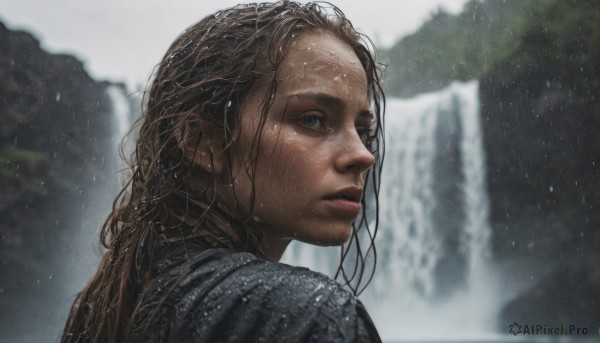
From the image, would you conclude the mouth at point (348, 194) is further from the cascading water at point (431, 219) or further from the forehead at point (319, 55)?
the cascading water at point (431, 219)

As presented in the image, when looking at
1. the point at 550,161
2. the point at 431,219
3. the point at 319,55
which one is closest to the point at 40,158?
the point at 431,219

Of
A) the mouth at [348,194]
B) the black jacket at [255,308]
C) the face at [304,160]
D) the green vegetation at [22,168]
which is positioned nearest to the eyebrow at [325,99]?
the face at [304,160]

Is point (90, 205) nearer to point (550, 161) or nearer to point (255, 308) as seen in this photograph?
point (550, 161)

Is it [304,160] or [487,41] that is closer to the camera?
[304,160]

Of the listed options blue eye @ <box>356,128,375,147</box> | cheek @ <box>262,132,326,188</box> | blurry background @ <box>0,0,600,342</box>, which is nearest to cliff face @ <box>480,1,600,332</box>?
blurry background @ <box>0,0,600,342</box>

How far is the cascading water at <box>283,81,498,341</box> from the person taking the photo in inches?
581

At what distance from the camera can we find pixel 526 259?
49.9 feet

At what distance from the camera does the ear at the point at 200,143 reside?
0.95 metres

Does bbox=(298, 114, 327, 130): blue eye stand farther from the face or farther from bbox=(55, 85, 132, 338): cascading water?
bbox=(55, 85, 132, 338): cascading water

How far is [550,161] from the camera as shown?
14125 mm

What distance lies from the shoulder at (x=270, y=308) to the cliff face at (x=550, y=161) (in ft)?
45.3

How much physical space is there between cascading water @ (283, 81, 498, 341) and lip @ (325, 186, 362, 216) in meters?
13.6

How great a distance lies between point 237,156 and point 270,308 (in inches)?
14.3

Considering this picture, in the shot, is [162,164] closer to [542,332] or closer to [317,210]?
[317,210]
